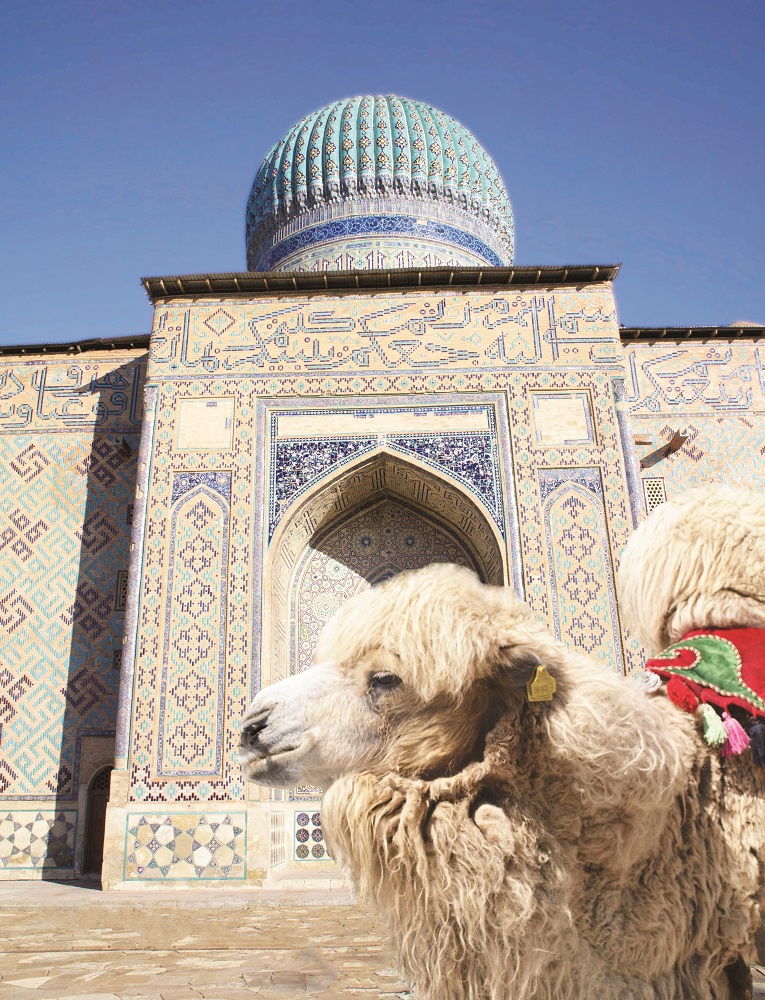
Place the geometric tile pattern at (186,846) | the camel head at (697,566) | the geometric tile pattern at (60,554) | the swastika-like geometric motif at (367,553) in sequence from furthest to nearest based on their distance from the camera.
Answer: the swastika-like geometric motif at (367,553)
the geometric tile pattern at (60,554)
the geometric tile pattern at (186,846)
the camel head at (697,566)

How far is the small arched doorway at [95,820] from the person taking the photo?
7.05 metres

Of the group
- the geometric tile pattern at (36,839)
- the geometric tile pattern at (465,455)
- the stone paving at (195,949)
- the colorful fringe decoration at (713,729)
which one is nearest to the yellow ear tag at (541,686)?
the colorful fringe decoration at (713,729)

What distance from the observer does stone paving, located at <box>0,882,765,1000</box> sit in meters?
2.47

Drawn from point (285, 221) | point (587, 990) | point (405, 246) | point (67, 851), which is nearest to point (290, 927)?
point (587, 990)

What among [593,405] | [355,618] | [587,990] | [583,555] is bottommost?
[587,990]

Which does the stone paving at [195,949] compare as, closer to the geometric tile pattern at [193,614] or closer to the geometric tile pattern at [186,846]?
the geometric tile pattern at [186,846]

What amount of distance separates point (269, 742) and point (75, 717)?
7.01 metres

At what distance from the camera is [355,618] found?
3.65 feet

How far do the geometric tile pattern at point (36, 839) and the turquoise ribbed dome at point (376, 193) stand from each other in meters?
6.84

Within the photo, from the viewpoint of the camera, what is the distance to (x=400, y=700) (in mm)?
1047

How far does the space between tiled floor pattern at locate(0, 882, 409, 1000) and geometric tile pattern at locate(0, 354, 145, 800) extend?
2.02m

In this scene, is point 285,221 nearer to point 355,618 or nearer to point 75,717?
point 75,717

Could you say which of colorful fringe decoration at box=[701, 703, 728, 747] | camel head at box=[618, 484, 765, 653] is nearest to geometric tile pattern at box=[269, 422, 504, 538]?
camel head at box=[618, 484, 765, 653]

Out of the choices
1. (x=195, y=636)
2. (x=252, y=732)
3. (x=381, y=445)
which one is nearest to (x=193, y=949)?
(x=252, y=732)
